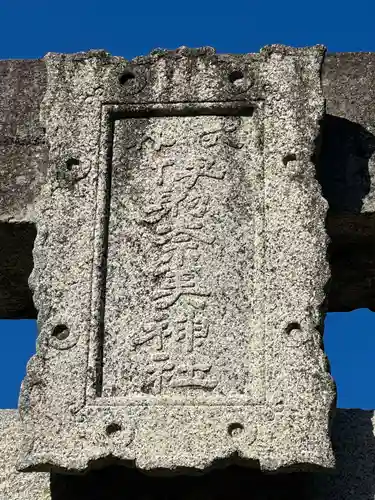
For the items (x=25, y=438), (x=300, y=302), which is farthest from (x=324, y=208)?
(x=25, y=438)

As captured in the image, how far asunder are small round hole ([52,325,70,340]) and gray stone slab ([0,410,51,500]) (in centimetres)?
52

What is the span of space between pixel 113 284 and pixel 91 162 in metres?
0.47

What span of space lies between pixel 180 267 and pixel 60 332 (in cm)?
43

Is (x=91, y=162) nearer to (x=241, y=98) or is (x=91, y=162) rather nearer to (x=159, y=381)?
(x=241, y=98)

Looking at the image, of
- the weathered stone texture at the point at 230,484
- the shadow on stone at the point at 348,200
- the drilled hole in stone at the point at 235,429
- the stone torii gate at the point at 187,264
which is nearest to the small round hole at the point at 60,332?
the stone torii gate at the point at 187,264

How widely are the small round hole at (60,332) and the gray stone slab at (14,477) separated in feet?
1.70

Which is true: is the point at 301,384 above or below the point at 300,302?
below

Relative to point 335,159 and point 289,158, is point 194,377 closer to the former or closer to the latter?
point 289,158

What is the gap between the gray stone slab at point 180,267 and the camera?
4.13m

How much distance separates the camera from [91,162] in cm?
462

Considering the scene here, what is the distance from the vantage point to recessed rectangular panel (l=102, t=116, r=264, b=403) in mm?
4234

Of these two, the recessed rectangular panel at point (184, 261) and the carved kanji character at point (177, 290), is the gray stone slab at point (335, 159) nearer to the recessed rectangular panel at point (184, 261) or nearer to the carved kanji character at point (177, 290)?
the recessed rectangular panel at point (184, 261)

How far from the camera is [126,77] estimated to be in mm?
4789

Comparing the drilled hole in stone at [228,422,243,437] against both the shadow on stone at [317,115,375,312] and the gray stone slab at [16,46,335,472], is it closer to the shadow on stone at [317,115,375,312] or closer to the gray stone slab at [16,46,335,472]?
the gray stone slab at [16,46,335,472]
